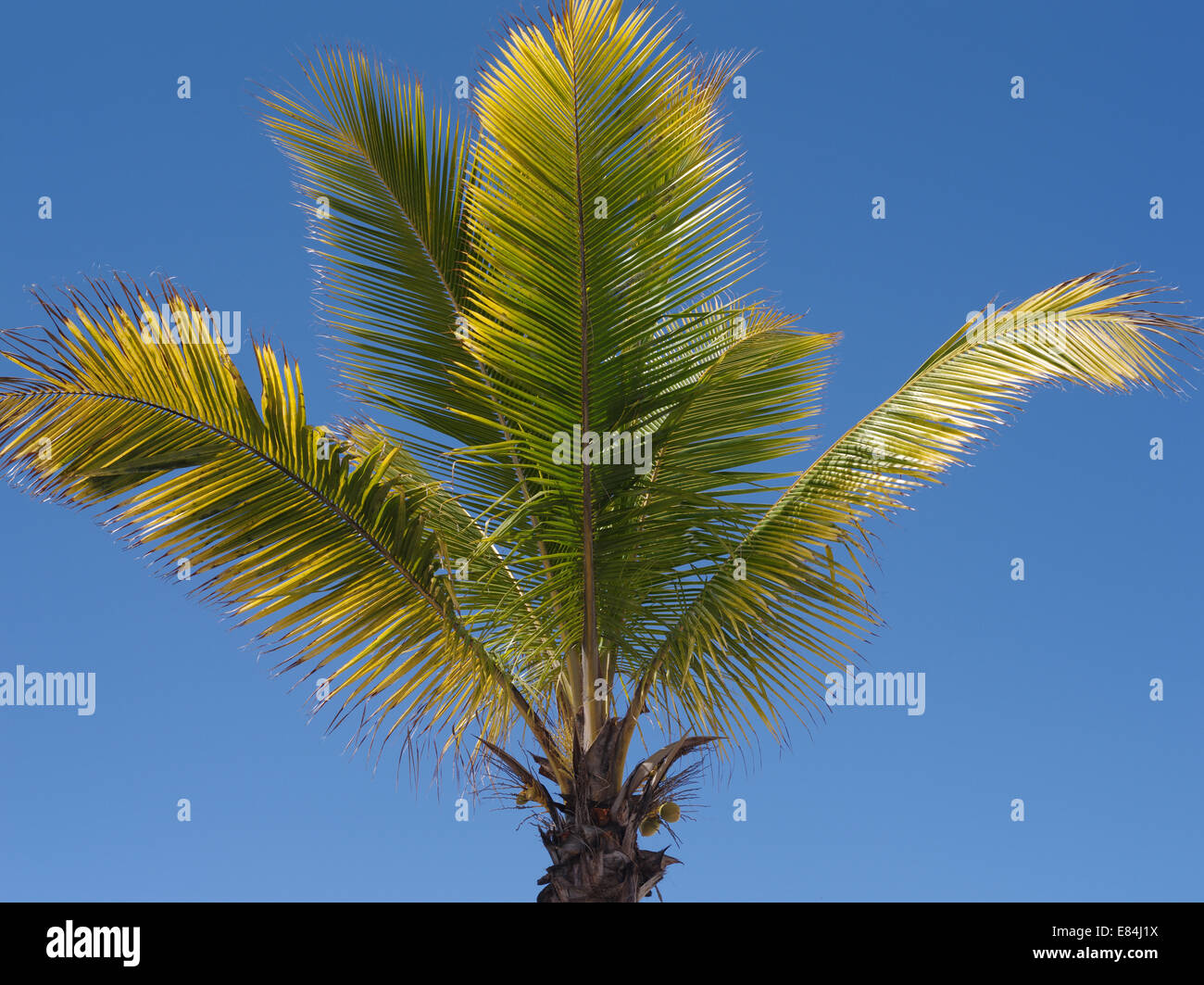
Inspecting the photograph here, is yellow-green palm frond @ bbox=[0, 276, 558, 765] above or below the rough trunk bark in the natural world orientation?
above

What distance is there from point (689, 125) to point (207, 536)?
11.4ft

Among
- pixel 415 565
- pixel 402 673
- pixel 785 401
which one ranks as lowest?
pixel 402 673

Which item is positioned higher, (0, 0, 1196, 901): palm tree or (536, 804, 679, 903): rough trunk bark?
(0, 0, 1196, 901): palm tree

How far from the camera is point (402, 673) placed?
690 centimetres

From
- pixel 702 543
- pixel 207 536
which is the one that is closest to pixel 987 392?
pixel 702 543

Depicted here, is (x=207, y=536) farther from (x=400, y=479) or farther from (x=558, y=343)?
(x=558, y=343)

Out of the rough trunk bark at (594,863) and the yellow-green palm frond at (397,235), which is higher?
the yellow-green palm frond at (397,235)

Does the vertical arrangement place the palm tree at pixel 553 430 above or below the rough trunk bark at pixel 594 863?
above

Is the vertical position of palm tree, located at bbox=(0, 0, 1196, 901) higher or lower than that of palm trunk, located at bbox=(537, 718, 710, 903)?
higher

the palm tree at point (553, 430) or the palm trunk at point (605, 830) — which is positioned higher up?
the palm tree at point (553, 430)

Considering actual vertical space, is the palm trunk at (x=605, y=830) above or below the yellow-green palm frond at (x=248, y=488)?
below

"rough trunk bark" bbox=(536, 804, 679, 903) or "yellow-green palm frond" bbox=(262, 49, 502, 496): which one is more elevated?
"yellow-green palm frond" bbox=(262, 49, 502, 496)

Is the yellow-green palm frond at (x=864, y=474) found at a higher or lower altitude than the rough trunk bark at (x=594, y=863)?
higher
